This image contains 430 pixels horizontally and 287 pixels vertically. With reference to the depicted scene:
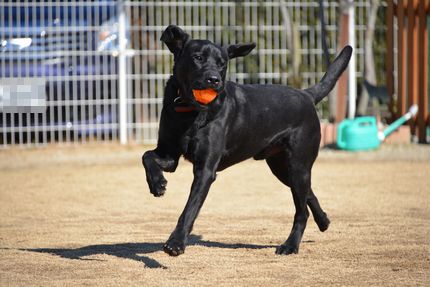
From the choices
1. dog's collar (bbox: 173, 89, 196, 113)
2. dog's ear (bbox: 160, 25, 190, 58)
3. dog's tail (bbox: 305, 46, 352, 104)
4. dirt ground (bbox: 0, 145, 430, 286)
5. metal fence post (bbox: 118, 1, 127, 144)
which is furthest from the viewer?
metal fence post (bbox: 118, 1, 127, 144)

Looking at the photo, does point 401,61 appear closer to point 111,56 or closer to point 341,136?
point 341,136

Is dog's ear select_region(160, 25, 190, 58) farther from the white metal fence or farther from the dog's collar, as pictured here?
the white metal fence

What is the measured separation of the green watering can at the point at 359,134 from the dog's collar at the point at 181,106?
7.42 m

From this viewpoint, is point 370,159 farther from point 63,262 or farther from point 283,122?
point 63,262

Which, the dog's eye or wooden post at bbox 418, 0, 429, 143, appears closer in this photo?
the dog's eye

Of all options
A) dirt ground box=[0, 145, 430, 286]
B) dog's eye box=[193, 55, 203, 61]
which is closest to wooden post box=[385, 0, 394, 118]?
dirt ground box=[0, 145, 430, 286]

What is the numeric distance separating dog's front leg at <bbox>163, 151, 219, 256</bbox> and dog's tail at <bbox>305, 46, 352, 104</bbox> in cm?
129

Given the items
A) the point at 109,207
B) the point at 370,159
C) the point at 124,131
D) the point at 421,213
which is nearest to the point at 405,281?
the point at 421,213

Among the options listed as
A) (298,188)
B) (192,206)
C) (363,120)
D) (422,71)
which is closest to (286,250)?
(298,188)

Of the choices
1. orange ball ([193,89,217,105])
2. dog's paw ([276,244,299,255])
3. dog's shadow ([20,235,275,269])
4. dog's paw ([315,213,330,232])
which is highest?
orange ball ([193,89,217,105])

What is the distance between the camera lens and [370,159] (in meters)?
12.3

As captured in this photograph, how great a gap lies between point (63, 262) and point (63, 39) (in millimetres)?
8269

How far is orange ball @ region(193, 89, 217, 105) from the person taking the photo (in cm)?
549

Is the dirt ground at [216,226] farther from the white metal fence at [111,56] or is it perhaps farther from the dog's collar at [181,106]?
the white metal fence at [111,56]
